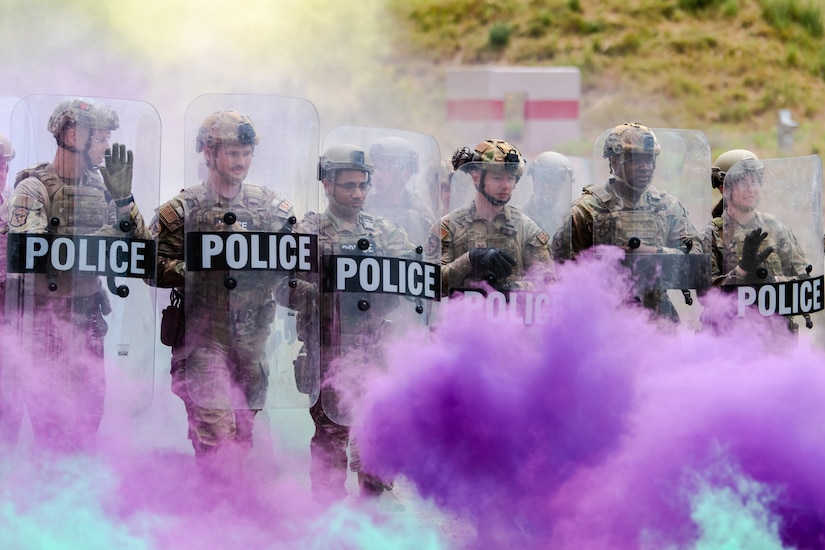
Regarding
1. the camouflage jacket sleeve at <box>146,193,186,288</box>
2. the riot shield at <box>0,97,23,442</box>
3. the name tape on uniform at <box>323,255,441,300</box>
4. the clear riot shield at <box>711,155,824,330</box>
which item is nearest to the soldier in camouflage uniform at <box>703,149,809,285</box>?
the clear riot shield at <box>711,155,824,330</box>

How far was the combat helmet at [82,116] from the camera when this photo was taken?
246 inches

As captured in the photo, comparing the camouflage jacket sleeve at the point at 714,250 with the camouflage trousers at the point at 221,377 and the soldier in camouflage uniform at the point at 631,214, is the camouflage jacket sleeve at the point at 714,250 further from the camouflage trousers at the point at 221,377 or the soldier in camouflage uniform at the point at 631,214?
the camouflage trousers at the point at 221,377

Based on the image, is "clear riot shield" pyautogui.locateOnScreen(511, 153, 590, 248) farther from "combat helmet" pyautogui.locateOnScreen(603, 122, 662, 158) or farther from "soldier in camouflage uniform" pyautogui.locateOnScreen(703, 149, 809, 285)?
"soldier in camouflage uniform" pyautogui.locateOnScreen(703, 149, 809, 285)

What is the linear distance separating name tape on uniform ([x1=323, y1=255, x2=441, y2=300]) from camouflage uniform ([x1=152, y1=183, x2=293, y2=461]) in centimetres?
35

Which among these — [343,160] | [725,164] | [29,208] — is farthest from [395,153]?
[725,164]

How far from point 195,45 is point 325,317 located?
863 centimetres

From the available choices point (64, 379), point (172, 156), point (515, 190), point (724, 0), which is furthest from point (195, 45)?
point (724, 0)

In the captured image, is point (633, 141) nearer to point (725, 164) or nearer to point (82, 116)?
point (725, 164)

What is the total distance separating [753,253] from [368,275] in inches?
91.9

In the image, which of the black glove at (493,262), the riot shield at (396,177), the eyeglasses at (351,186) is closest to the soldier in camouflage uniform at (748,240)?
the black glove at (493,262)

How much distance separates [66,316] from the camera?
6.18 m

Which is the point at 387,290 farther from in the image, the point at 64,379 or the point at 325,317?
the point at 64,379

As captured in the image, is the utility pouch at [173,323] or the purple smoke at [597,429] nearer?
the purple smoke at [597,429]

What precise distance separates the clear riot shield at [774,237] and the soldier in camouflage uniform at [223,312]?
272 centimetres
